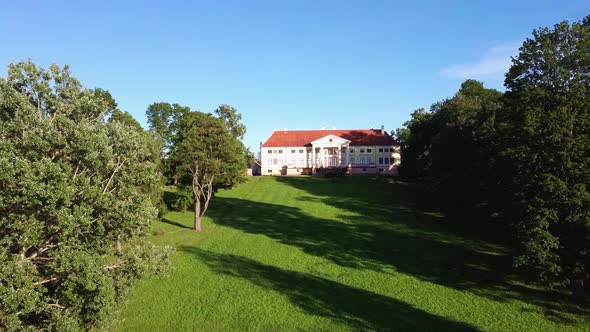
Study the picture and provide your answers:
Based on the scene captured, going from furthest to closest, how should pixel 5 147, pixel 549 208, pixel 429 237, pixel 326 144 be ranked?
pixel 326 144, pixel 429 237, pixel 549 208, pixel 5 147

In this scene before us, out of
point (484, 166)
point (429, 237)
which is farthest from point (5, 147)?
point (484, 166)

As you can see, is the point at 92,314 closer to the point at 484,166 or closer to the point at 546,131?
the point at 546,131

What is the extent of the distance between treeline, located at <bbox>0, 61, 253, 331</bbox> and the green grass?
6528mm

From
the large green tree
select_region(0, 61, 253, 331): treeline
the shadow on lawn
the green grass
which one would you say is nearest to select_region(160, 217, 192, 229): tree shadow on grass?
the green grass

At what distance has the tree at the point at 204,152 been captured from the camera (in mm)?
37406

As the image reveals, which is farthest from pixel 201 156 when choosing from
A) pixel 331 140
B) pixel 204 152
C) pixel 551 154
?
pixel 331 140

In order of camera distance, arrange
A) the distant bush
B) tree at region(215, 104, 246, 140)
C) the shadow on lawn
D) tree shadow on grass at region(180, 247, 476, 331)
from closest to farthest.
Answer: tree shadow on grass at region(180, 247, 476, 331) → the shadow on lawn → the distant bush → tree at region(215, 104, 246, 140)

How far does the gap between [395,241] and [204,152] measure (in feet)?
63.7

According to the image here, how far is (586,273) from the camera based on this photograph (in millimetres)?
21656

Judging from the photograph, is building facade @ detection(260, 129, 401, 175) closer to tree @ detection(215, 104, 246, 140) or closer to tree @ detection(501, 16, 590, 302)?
tree @ detection(215, 104, 246, 140)

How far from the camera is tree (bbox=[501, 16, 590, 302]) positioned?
67.1ft

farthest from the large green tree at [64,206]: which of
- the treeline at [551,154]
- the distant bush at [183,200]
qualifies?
the distant bush at [183,200]

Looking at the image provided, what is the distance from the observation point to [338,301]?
2316 cm

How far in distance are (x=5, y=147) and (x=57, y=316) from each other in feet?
19.3
